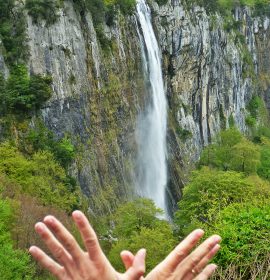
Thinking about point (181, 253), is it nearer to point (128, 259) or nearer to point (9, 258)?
point (128, 259)

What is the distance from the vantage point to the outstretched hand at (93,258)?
9.61 feet

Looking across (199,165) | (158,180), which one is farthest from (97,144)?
(199,165)

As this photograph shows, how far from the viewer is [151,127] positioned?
4519 centimetres

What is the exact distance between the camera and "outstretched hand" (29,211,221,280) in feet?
9.61

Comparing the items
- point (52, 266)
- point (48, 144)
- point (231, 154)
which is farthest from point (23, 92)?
point (52, 266)

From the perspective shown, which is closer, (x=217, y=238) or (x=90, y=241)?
(x=90, y=241)

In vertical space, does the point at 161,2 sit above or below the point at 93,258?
above

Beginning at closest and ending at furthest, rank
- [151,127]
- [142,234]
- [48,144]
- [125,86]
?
1. [142,234]
2. [48,144]
3. [125,86]
4. [151,127]

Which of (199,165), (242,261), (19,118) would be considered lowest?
(199,165)

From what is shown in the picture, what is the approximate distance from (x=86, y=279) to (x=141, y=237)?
72.1 ft

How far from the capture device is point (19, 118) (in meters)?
28.7

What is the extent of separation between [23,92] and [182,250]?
87.0 feet

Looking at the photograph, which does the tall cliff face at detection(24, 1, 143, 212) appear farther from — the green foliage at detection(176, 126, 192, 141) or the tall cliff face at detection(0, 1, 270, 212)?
the green foliage at detection(176, 126, 192, 141)

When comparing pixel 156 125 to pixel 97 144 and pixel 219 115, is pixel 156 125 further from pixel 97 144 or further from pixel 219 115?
pixel 219 115
